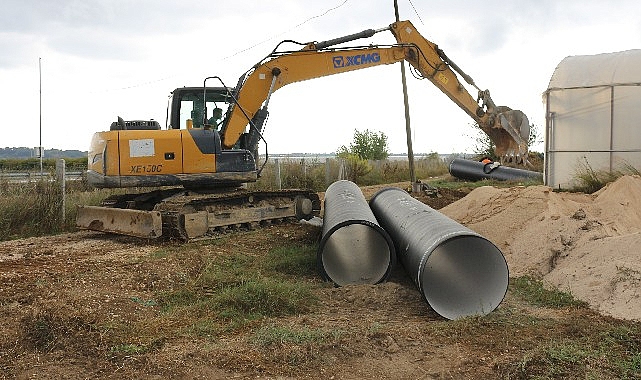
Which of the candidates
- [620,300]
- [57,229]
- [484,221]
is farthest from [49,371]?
[57,229]

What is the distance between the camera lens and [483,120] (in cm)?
1512

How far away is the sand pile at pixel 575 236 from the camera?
23.4ft

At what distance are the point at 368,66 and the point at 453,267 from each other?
23.4 ft

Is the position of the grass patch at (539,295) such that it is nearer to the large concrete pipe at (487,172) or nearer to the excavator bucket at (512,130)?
the excavator bucket at (512,130)

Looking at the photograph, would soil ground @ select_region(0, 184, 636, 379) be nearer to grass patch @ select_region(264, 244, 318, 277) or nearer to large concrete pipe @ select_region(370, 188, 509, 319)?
large concrete pipe @ select_region(370, 188, 509, 319)

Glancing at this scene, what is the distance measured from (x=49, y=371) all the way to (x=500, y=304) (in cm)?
441

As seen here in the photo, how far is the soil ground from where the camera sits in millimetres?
4910

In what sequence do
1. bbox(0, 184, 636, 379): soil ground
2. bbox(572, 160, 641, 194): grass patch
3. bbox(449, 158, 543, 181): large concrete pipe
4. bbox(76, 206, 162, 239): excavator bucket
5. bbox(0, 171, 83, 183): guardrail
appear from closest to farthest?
1. bbox(0, 184, 636, 379): soil ground
2. bbox(76, 206, 162, 239): excavator bucket
3. bbox(572, 160, 641, 194): grass patch
4. bbox(0, 171, 83, 183): guardrail
5. bbox(449, 158, 543, 181): large concrete pipe

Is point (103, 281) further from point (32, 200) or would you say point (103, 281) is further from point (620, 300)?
point (32, 200)

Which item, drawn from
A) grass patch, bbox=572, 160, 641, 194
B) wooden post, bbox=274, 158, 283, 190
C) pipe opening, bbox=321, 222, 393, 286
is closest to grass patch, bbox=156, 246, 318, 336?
pipe opening, bbox=321, 222, 393, 286

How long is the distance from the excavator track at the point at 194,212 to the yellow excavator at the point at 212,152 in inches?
Answer: 0.7

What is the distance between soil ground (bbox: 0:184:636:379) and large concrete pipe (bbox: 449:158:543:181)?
14.7 metres

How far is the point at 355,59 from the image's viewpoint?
13234 millimetres

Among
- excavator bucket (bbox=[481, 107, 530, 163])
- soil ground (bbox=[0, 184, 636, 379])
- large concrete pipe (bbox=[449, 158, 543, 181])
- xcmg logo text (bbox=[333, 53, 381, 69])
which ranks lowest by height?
soil ground (bbox=[0, 184, 636, 379])
